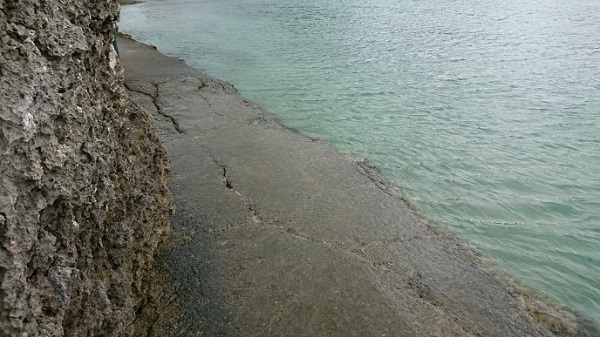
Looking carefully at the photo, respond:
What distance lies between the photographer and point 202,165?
4977mm

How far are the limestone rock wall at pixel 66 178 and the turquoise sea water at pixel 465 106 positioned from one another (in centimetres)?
341

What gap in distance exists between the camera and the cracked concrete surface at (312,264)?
114 inches

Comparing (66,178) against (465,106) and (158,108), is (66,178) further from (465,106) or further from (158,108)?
(465,106)

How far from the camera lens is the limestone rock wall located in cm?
172

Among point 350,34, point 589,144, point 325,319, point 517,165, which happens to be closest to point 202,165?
point 325,319

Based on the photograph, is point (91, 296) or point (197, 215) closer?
point (91, 296)

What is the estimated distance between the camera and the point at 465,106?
29.0 feet

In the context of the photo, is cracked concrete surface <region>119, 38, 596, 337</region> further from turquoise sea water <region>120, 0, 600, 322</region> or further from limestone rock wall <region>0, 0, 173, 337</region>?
turquoise sea water <region>120, 0, 600, 322</region>

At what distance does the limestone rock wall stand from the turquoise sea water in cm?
341

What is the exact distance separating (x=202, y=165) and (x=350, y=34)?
13.3 metres

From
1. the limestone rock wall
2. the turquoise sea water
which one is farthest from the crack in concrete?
the limestone rock wall

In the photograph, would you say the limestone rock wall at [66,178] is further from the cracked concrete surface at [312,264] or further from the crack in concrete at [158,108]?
the crack in concrete at [158,108]

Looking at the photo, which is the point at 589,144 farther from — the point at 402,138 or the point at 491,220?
the point at 491,220

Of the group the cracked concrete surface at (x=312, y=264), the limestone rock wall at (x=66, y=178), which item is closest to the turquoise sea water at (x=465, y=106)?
the cracked concrete surface at (x=312, y=264)
